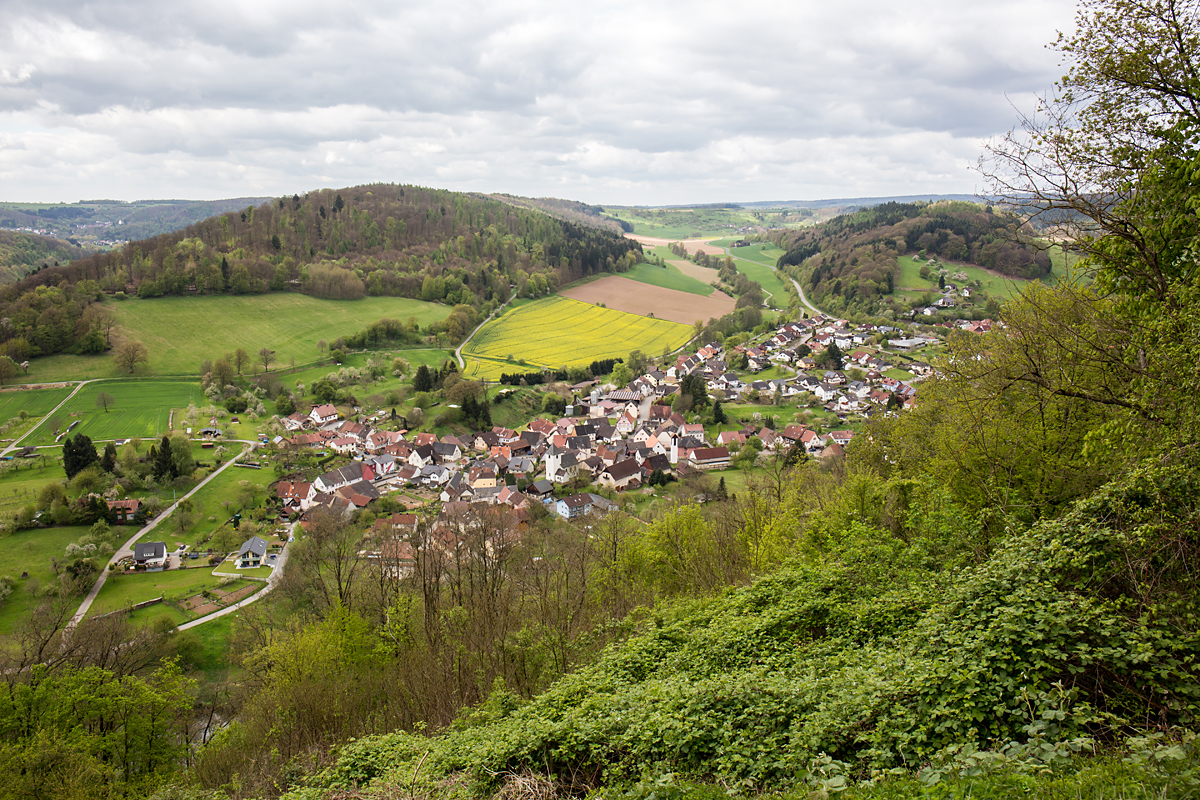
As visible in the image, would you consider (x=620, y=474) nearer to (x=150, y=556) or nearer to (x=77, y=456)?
(x=150, y=556)

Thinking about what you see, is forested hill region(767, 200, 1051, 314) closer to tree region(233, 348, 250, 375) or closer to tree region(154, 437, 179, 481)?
tree region(233, 348, 250, 375)

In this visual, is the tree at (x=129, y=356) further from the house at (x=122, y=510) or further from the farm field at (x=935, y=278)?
the farm field at (x=935, y=278)

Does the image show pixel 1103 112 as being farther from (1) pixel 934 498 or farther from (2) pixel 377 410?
(2) pixel 377 410

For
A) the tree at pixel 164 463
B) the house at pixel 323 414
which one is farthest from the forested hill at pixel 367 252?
the tree at pixel 164 463

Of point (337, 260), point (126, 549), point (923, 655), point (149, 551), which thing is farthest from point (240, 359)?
point (923, 655)

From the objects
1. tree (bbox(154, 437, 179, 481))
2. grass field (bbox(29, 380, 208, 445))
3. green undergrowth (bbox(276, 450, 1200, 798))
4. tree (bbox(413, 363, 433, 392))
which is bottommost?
tree (bbox(154, 437, 179, 481))

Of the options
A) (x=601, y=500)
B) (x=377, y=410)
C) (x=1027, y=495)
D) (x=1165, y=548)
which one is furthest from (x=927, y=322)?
(x=1165, y=548)

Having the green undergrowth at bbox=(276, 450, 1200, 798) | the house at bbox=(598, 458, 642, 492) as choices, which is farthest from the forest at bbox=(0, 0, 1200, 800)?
the house at bbox=(598, 458, 642, 492)
